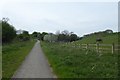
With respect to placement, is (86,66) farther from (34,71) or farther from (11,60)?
(11,60)

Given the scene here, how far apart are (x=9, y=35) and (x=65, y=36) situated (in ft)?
211

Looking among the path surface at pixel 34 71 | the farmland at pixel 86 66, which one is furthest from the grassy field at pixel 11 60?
the farmland at pixel 86 66

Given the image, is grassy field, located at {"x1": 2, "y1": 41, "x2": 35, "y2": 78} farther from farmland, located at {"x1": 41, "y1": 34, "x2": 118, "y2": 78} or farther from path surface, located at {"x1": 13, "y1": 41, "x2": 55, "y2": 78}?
farmland, located at {"x1": 41, "y1": 34, "x2": 118, "y2": 78}

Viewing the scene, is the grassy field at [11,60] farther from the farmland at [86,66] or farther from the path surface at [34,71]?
the farmland at [86,66]

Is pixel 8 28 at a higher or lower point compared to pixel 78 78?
higher

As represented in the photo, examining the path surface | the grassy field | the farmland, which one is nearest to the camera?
the farmland

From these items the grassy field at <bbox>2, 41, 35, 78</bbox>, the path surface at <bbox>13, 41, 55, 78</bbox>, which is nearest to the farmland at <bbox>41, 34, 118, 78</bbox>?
the path surface at <bbox>13, 41, 55, 78</bbox>

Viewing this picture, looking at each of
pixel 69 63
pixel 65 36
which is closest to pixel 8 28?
pixel 69 63

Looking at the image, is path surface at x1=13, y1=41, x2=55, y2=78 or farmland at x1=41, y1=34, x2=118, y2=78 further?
path surface at x1=13, y1=41, x2=55, y2=78

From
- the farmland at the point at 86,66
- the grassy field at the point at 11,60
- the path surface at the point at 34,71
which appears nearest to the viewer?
the farmland at the point at 86,66

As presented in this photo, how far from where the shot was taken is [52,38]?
13000 cm

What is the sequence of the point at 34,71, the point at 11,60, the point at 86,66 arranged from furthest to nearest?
the point at 11,60 < the point at 86,66 < the point at 34,71

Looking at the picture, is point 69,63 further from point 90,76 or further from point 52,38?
point 52,38

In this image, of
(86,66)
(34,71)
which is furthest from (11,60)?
(86,66)
